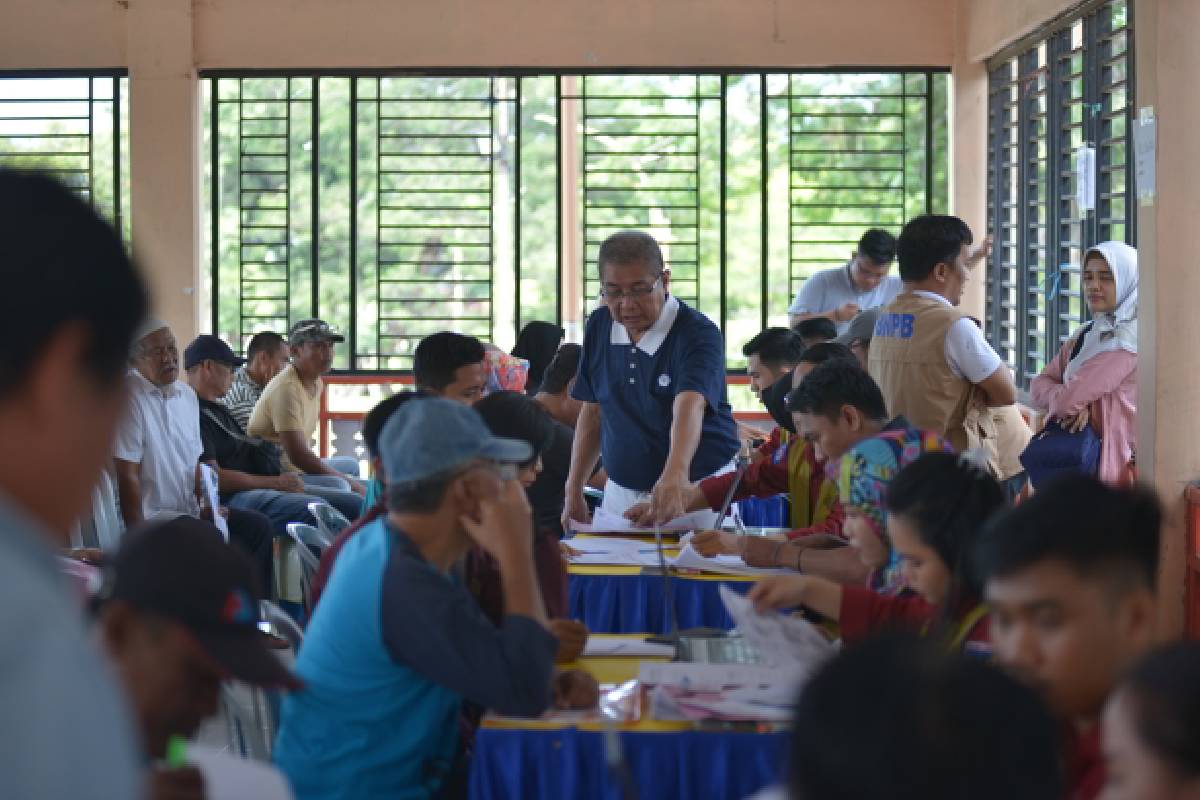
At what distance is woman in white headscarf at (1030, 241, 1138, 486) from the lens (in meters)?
5.54

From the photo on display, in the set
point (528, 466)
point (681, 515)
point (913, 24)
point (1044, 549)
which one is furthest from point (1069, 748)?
point (913, 24)

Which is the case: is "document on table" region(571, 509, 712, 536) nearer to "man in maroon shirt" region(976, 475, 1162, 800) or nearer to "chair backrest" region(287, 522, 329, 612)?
"chair backrest" region(287, 522, 329, 612)

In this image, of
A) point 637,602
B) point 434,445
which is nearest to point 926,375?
point 637,602

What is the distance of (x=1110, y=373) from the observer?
18.2ft

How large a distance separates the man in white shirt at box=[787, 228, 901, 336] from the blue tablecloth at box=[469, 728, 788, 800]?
5.54 metres

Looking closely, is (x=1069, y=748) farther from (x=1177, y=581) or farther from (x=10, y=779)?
(x=1177, y=581)

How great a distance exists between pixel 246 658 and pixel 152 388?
14.7 feet

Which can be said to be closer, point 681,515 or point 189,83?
point 681,515

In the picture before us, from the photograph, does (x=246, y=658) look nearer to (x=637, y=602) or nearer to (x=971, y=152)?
(x=637, y=602)

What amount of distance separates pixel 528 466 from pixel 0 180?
283cm

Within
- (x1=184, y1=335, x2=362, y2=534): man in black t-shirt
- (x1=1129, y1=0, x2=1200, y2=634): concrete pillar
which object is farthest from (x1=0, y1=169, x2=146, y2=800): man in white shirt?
(x1=184, y1=335, x2=362, y2=534): man in black t-shirt

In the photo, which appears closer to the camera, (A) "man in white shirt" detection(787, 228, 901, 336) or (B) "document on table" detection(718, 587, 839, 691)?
(B) "document on table" detection(718, 587, 839, 691)

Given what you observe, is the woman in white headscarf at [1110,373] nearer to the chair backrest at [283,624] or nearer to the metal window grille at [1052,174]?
the metal window grille at [1052,174]

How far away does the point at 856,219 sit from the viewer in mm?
9117
